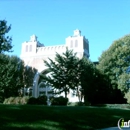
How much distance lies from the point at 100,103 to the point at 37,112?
29.7 m

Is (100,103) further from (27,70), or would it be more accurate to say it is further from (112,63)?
(27,70)

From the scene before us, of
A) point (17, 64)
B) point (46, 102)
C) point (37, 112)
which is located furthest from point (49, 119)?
point (17, 64)

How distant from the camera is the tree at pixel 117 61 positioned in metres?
32.8

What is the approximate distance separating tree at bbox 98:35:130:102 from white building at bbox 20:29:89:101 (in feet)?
50.5

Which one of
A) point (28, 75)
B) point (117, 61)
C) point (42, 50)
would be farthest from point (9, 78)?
point (117, 61)

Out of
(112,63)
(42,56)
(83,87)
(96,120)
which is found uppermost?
(42,56)

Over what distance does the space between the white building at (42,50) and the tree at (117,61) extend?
15.4 metres

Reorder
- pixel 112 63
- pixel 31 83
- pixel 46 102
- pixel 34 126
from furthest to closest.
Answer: pixel 31 83, pixel 112 63, pixel 46 102, pixel 34 126

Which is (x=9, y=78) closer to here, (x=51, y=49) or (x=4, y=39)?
(x=51, y=49)

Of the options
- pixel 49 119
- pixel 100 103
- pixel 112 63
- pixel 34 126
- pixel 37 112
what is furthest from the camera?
pixel 100 103

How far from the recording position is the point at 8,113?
33.4 ft

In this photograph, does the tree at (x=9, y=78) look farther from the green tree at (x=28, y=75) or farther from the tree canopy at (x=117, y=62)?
the tree canopy at (x=117, y=62)

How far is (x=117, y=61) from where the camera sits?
33.4 m

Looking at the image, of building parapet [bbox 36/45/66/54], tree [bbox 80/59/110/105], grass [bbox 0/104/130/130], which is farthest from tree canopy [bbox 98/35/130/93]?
grass [bbox 0/104/130/130]
